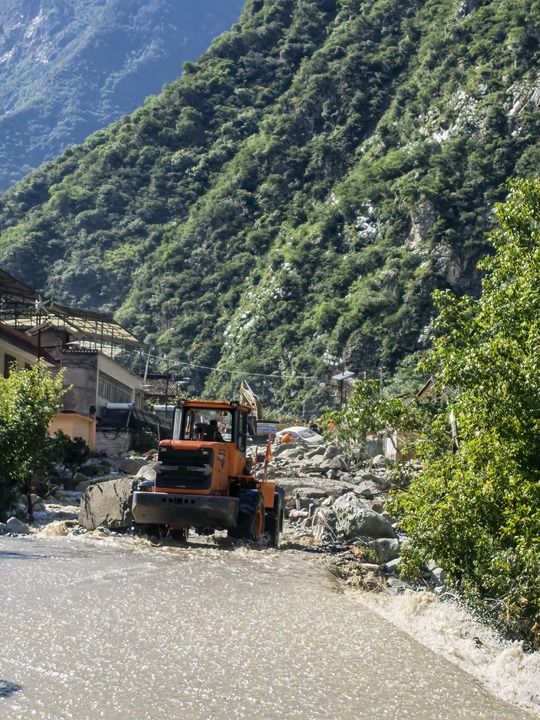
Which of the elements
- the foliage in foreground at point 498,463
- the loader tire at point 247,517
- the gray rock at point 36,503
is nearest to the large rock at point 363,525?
the loader tire at point 247,517

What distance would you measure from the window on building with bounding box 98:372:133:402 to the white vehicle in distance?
32.6 feet

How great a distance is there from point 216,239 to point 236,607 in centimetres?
10931

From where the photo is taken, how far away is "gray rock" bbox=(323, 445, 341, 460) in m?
55.9

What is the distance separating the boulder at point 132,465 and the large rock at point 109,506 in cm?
1621

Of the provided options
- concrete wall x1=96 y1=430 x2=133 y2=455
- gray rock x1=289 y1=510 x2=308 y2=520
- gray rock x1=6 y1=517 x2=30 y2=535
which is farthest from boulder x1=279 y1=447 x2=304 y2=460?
gray rock x1=6 y1=517 x2=30 y2=535

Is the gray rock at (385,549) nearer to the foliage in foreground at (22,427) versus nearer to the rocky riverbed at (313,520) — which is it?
the rocky riverbed at (313,520)

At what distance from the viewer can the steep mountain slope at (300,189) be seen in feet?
330

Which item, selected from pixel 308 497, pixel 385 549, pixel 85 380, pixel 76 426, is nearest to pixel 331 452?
pixel 85 380

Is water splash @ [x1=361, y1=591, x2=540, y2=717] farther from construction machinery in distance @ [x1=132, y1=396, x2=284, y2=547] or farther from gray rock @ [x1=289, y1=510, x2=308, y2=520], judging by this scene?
gray rock @ [x1=289, y1=510, x2=308, y2=520]

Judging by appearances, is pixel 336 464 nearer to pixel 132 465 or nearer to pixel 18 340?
pixel 132 465

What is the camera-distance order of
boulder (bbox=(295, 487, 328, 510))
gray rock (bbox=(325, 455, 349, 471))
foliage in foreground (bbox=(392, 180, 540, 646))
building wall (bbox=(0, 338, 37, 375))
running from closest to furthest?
1. foliage in foreground (bbox=(392, 180, 540, 646))
2. boulder (bbox=(295, 487, 328, 510))
3. building wall (bbox=(0, 338, 37, 375))
4. gray rock (bbox=(325, 455, 349, 471))

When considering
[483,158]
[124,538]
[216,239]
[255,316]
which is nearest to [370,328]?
[255,316]

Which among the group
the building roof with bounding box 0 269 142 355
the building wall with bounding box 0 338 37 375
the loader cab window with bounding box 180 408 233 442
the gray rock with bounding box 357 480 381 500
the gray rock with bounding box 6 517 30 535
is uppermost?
the building roof with bounding box 0 269 142 355

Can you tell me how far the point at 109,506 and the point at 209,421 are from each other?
3527 mm
